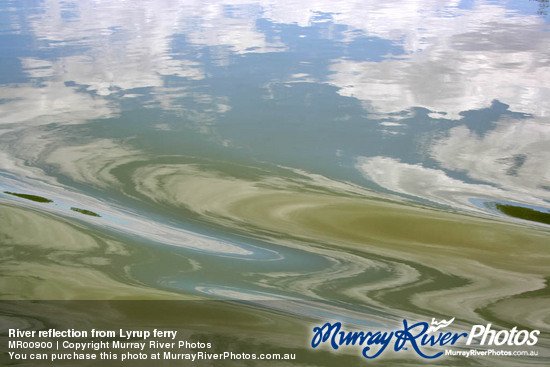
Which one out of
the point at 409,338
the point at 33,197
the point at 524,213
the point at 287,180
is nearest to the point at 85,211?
the point at 33,197

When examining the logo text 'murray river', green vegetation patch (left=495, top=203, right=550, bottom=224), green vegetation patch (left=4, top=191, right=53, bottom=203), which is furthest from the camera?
green vegetation patch (left=4, top=191, right=53, bottom=203)

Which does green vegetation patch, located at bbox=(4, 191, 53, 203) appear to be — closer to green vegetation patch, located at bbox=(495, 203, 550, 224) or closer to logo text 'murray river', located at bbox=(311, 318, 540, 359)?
logo text 'murray river', located at bbox=(311, 318, 540, 359)

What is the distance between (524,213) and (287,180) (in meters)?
0.97

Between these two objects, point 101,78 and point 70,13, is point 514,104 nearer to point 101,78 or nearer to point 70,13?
point 101,78

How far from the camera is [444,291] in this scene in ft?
5.59

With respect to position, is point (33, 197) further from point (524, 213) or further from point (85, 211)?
point (524, 213)

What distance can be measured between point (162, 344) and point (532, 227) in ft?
4.71

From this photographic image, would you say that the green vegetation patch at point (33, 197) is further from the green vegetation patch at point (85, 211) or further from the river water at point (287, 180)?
the green vegetation patch at point (85, 211)

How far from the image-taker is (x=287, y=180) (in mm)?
2391

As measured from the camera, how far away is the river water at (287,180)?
5.59 ft

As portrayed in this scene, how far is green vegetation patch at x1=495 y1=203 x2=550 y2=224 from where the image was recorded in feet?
6.84

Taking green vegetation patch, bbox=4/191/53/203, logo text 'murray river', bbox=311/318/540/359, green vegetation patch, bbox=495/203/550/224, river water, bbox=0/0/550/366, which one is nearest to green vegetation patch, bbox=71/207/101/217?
river water, bbox=0/0/550/366

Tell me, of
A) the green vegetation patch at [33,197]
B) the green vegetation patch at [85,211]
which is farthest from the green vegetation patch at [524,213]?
the green vegetation patch at [33,197]

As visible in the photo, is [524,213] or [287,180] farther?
[287,180]
